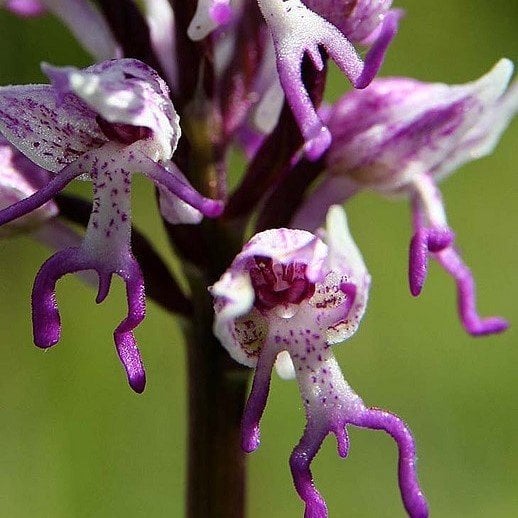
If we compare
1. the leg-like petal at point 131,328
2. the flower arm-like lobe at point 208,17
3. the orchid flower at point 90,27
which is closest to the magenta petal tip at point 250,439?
the leg-like petal at point 131,328

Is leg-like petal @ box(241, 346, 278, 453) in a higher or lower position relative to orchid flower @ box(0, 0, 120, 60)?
lower

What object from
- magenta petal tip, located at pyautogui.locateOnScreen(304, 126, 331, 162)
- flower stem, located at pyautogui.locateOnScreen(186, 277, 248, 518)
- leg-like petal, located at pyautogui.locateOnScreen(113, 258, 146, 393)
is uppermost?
magenta petal tip, located at pyautogui.locateOnScreen(304, 126, 331, 162)

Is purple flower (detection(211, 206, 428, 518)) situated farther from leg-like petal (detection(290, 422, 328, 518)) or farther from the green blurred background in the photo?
the green blurred background

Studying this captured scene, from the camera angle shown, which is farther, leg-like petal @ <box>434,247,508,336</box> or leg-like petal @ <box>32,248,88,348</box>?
leg-like petal @ <box>434,247,508,336</box>

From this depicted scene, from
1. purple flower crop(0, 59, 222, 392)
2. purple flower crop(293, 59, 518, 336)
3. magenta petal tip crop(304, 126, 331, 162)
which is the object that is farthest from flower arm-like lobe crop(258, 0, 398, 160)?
purple flower crop(293, 59, 518, 336)

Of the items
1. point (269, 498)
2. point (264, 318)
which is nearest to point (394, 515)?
point (269, 498)

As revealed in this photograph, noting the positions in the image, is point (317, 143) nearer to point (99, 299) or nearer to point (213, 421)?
point (99, 299)

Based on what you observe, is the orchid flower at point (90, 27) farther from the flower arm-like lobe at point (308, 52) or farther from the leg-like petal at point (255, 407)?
the leg-like petal at point (255, 407)
